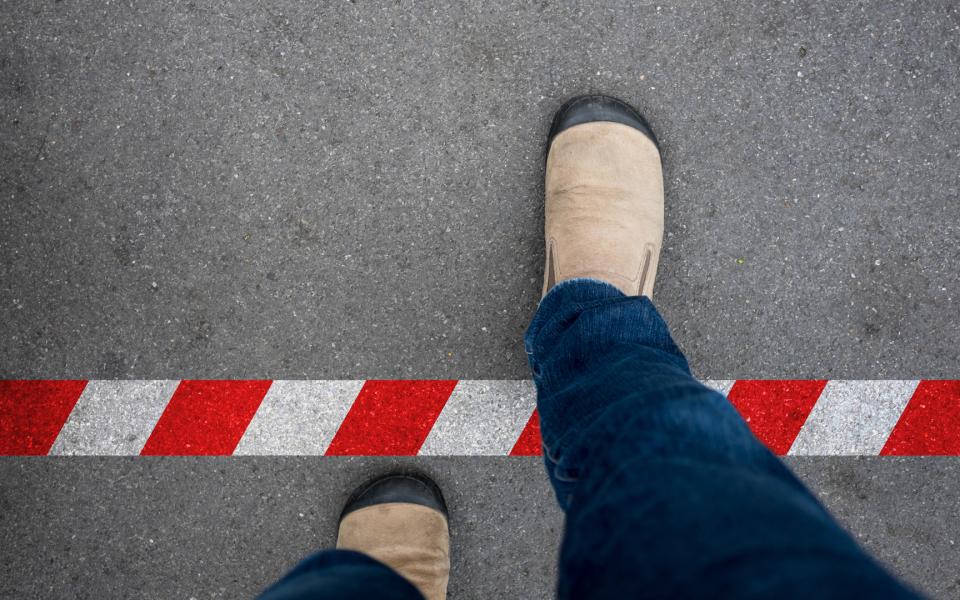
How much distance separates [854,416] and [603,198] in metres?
0.98

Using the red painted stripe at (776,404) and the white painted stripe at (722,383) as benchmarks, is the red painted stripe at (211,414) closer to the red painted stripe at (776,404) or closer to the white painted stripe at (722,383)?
the white painted stripe at (722,383)

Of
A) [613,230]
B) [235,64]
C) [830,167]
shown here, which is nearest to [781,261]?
[830,167]

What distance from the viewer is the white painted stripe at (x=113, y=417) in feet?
5.72

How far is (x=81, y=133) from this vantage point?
67.9 inches

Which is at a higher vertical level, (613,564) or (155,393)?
(613,564)

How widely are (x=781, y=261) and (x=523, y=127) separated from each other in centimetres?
85

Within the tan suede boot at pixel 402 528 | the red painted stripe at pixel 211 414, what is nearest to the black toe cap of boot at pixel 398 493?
the tan suede boot at pixel 402 528

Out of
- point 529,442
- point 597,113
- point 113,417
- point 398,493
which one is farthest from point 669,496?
point 113,417

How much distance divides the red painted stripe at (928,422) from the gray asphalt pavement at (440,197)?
54 mm

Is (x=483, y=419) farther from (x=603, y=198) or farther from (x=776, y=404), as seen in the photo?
Result: (x=776, y=404)

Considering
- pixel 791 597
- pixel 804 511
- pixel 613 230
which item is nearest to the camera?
pixel 791 597

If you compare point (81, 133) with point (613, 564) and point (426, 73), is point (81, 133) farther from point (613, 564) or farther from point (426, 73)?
point (613, 564)

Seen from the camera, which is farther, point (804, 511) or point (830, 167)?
point (830, 167)

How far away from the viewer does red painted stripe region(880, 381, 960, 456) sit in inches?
68.3
